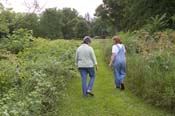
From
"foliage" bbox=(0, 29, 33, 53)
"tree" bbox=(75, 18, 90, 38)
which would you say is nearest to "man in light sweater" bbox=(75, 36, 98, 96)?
"foliage" bbox=(0, 29, 33, 53)

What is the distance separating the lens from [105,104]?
30.6ft

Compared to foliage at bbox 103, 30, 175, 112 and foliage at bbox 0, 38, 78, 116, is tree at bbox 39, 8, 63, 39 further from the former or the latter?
foliage at bbox 0, 38, 78, 116

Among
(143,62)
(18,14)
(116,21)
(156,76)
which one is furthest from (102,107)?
(116,21)

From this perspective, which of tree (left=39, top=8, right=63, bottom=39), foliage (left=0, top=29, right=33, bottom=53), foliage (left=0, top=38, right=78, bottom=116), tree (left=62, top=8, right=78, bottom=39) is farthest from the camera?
tree (left=62, top=8, right=78, bottom=39)

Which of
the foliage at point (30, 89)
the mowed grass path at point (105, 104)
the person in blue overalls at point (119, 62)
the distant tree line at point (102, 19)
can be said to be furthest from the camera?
the distant tree line at point (102, 19)

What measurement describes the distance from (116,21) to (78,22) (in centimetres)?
1833

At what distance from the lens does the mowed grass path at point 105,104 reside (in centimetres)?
847

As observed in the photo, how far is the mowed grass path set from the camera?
8.47 meters

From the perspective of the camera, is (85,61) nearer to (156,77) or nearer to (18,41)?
(156,77)

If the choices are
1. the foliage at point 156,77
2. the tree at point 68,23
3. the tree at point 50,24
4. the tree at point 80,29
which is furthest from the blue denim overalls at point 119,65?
the tree at point 68,23

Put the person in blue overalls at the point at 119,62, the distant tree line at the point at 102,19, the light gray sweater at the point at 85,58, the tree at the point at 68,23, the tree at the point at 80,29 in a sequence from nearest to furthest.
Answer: the light gray sweater at the point at 85,58
the person in blue overalls at the point at 119,62
the distant tree line at the point at 102,19
the tree at the point at 80,29
the tree at the point at 68,23

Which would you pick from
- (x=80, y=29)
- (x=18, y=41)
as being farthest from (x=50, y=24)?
(x=18, y=41)

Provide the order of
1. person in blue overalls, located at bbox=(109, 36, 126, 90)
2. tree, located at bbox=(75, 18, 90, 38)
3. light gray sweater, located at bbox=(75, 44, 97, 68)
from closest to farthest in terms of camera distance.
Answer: light gray sweater, located at bbox=(75, 44, 97, 68)
person in blue overalls, located at bbox=(109, 36, 126, 90)
tree, located at bbox=(75, 18, 90, 38)

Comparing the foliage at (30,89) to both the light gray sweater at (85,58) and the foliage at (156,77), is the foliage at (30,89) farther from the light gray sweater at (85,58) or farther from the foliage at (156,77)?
the foliage at (156,77)
